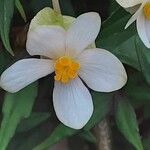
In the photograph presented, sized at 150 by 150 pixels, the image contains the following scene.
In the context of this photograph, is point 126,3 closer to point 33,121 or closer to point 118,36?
point 118,36

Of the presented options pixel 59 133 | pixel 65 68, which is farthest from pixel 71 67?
pixel 59 133

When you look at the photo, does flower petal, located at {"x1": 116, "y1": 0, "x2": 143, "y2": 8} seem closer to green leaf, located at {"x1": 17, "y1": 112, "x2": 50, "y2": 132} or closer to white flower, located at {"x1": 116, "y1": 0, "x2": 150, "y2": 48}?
white flower, located at {"x1": 116, "y1": 0, "x2": 150, "y2": 48}

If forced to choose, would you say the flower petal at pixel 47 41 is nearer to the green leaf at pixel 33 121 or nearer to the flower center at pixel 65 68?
the flower center at pixel 65 68

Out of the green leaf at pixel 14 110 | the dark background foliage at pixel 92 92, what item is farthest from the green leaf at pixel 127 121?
the green leaf at pixel 14 110

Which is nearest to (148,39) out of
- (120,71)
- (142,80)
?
(120,71)

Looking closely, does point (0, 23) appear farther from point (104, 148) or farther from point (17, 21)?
point (104, 148)
